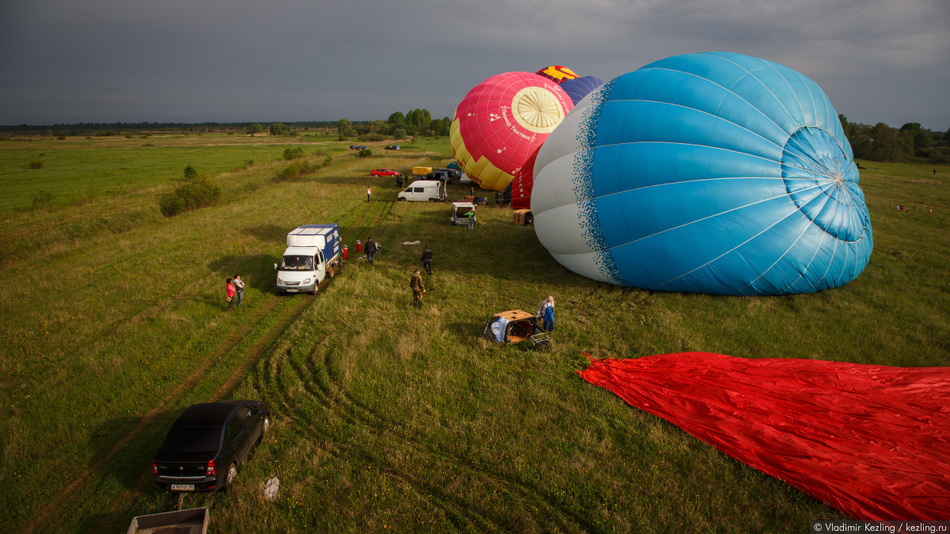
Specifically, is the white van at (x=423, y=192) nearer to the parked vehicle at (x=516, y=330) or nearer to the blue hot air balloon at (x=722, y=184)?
the blue hot air balloon at (x=722, y=184)

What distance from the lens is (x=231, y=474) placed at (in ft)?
22.2

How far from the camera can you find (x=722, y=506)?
626 cm

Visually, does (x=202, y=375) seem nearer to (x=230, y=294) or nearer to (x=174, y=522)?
(x=230, y=294)

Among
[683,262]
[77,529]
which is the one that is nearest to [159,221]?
[77,529]

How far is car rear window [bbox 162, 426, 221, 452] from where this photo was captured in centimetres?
648

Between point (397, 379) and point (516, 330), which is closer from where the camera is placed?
point (397, 379)

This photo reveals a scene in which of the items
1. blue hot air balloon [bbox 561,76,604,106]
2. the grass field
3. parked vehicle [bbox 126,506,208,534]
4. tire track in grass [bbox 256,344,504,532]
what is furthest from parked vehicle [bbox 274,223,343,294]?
blue hot air balloon [bbox 561,76,604,106]

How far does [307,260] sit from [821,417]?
14.3 metres

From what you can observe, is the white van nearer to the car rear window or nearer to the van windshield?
the van windshield

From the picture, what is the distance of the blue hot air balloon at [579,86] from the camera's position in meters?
30.2

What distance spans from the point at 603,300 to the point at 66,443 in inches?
508

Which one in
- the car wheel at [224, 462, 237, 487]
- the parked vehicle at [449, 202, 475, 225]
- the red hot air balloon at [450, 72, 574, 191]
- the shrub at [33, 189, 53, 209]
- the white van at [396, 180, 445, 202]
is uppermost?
the red hot air balloon at [450, 72, 574, 191]

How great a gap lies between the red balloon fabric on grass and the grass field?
1.24ft

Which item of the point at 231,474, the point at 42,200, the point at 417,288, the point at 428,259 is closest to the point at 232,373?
the point at 231,474
